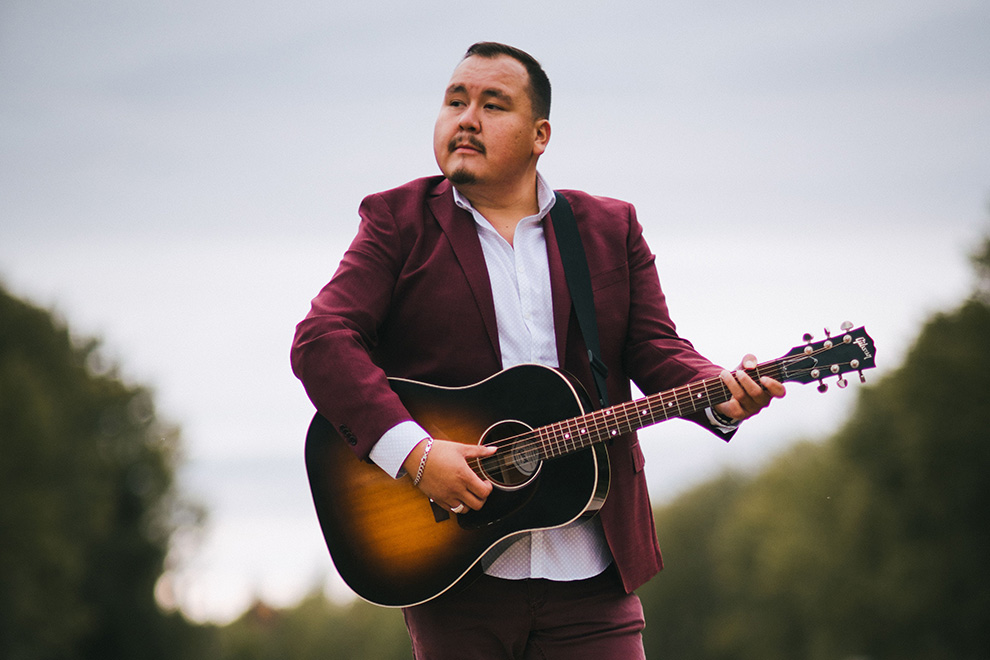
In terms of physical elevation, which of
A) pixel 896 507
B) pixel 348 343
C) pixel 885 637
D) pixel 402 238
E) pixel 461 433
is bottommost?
pixel 885 637

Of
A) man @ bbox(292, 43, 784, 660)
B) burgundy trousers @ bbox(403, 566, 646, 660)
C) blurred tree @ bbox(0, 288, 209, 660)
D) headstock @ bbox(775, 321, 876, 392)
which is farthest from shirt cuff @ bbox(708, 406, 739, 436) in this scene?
blurred tree @ bbox(0, 288, 209, 660)

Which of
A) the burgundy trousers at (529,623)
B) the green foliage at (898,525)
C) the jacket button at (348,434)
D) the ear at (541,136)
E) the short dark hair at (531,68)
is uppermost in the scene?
the short dark hair at (531,68)

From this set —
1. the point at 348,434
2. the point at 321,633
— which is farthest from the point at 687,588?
the point at 348,434

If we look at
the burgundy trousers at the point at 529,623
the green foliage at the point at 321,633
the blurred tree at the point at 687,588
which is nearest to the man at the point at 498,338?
the burgundy trousers at the point at 529,623

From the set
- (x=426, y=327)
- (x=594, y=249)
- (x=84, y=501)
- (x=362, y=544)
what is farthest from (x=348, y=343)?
(x=84, y=501)

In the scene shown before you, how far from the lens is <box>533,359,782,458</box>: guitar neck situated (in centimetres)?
355

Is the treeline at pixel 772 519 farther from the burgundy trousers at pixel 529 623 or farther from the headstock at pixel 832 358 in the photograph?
the burgundy trousers at pixel 529 623

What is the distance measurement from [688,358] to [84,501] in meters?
26.2

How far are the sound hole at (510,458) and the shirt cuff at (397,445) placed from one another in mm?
279

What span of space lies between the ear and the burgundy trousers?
1.67 m

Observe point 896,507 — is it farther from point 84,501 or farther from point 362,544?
point 362,544

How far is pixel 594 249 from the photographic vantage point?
4.00 meters

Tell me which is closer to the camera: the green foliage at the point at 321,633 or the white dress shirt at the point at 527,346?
the white dress shirt at the point at 527,346

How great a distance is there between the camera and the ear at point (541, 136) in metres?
4.12
